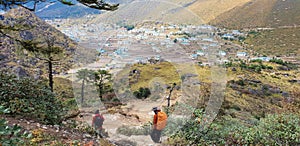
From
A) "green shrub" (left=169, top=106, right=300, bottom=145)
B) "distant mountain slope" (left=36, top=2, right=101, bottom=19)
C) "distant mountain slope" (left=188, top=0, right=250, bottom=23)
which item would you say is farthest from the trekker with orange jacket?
"distant mountain slope" (left=188, top=0, right=250, bottom=23)

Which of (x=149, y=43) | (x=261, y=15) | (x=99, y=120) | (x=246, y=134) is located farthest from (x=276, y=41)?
(x=99, y=120)

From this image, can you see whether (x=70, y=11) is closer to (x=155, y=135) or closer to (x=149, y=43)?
(x=149, y=43)

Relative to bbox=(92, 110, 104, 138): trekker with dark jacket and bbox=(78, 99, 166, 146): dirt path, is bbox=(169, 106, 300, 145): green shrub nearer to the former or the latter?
bbox=(78, 99, 166, 146): dirt path

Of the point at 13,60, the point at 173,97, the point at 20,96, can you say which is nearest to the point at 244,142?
the point at 173,97

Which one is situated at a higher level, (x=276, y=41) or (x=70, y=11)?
(x=276, y=41)

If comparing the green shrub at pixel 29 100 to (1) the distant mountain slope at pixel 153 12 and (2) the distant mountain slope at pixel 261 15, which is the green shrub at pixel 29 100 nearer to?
(1) the distant mountain slope at pixel 153 12

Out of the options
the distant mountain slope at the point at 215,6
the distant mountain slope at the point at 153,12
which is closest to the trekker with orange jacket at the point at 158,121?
the distant mountain slope at the point at 153,12
